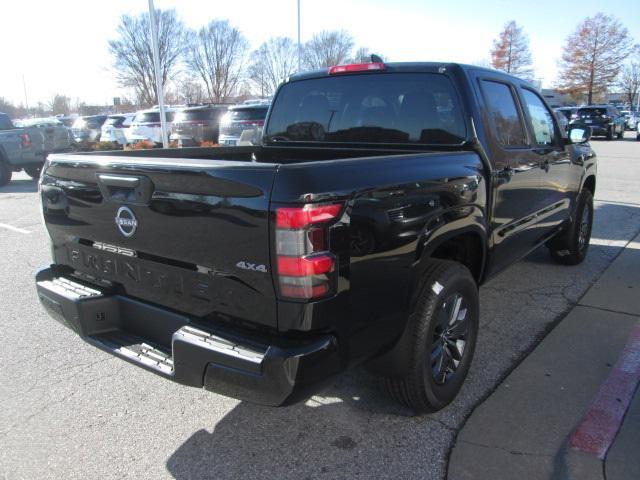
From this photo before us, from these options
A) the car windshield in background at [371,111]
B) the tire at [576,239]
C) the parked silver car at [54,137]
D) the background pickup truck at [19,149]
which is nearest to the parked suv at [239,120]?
the parked silver car at [54,137]

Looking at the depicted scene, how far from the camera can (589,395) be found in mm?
3008

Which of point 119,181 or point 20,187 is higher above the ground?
point 119,181

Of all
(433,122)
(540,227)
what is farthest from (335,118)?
(540,227)

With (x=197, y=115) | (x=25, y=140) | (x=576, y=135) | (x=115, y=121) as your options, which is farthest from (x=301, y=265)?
(x=115, y=121)

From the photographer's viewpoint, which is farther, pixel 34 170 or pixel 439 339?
pixel 34 170

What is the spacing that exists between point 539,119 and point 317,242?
10.4ft

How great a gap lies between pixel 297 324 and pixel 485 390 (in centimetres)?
165

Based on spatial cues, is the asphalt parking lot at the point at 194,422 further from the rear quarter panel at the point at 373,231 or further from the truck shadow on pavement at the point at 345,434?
the rear quarter panel at the point at 373,231

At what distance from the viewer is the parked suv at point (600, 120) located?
2586 cm

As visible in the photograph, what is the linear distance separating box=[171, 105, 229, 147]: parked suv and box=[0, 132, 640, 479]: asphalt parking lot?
12483 mm

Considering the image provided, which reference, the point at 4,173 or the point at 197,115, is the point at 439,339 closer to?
the point at 4,173

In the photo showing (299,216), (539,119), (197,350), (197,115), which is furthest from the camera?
(197,115)

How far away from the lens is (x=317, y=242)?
1929mm

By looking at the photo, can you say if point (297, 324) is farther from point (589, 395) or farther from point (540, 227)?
point (540, 227)
